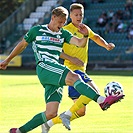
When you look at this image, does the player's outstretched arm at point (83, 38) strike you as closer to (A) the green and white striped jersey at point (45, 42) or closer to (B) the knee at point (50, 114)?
(A) the green and white striped jersey at point (45, 42)

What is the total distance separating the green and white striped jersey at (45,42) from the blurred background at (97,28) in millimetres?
28516

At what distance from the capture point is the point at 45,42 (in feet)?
29.8

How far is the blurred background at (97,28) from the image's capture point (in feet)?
129

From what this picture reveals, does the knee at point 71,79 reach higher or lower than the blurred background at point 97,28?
higher

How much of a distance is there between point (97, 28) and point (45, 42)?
33.7 metres

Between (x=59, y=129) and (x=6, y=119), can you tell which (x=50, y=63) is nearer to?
(x=59, y=129)

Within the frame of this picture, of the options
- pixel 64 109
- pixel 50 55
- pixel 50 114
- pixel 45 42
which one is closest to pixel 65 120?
pixel 50 114

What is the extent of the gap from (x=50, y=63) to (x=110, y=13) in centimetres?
3473

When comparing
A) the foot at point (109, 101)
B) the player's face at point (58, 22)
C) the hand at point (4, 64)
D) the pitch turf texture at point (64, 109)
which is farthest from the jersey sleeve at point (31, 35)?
the pitch turf texture at point (64, 109)

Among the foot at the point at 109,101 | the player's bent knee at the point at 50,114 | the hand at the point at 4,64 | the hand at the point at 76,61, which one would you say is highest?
the hand at the point at 4,64

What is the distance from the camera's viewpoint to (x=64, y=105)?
1577cm

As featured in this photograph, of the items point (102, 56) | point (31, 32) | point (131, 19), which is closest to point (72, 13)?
point (31, 32)

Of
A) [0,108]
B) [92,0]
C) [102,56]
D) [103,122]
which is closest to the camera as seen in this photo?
[103,122]

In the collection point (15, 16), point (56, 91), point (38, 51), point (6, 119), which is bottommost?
point (15, 16)
